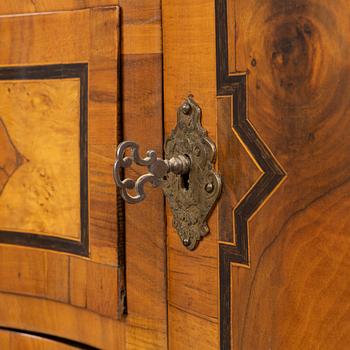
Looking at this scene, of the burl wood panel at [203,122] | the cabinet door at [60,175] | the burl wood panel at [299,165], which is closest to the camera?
the burl wood panel at [299,165]

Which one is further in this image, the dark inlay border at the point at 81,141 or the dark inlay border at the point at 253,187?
the dark inlay border at the point at 81,141

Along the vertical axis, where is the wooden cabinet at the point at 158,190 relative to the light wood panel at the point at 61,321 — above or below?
above

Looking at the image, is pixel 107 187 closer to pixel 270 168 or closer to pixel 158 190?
pixel 158 190

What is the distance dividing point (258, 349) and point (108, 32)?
0.37 m

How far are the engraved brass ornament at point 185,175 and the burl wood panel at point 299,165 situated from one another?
0.20 ft

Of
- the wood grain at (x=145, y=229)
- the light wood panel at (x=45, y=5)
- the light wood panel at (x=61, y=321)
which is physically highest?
the light wood panel at (x=45, y=5)

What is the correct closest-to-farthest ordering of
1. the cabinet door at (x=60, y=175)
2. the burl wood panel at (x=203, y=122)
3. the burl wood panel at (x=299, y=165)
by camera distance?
1. the burl wood panel at (x=299, y=165)
2. the burl wood panel at (x=203, y=122)
3. the cabinet door at (x=60, y=175)

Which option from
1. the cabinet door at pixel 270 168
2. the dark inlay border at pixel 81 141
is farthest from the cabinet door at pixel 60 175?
the cabinet door at pixel 270 168

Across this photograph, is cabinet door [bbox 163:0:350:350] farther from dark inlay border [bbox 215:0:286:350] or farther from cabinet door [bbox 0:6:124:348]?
cabinet door [bbox 0:6:124:348]

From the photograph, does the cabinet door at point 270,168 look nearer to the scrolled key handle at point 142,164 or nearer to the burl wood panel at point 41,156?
the scrolled key handle at point 142,164

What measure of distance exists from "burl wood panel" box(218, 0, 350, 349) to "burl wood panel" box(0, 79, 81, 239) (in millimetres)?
248

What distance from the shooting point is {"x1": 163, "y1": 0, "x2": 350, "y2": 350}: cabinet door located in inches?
17.8

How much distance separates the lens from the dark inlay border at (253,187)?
0.50 meters

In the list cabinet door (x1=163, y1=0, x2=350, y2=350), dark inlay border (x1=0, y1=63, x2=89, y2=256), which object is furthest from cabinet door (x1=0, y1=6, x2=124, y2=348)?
cabinet door (x1=163, y1=0, x2=350, y2=350)
